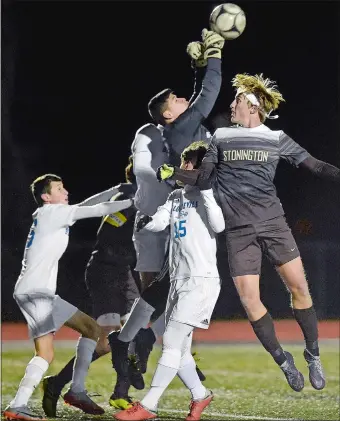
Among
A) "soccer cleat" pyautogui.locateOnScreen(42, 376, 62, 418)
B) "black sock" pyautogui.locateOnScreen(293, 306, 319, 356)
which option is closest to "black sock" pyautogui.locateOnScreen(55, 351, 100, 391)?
"soccer cleat" pyautogui.locateOnScreen(42, 376, 62, 418)

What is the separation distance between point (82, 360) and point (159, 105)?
162 cm

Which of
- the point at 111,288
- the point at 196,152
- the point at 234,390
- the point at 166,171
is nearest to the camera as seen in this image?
the point at 166,171

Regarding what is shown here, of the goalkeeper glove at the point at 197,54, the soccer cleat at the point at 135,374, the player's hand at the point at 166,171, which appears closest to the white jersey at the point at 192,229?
the player's hand at the point at 166,171

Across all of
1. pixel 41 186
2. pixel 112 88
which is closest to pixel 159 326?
pixel 41 186

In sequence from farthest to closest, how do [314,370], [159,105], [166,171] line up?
[159,105]
[314,370]
[166,171]

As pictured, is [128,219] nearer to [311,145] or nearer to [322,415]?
[311,145]

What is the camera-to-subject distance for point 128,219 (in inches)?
217

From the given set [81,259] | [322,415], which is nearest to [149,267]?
[81,259]

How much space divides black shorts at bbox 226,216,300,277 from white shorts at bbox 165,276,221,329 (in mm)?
162

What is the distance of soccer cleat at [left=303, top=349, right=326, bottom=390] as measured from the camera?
5207mm

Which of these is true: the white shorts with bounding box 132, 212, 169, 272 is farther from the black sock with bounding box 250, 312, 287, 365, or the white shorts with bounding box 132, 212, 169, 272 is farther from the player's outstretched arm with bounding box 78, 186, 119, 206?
the black sock with bounding box 250, 312, 287, 365

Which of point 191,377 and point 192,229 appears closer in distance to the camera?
point 192,229

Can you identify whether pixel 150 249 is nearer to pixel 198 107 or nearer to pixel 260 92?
pixel 198 107

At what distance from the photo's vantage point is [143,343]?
5.36 meters
